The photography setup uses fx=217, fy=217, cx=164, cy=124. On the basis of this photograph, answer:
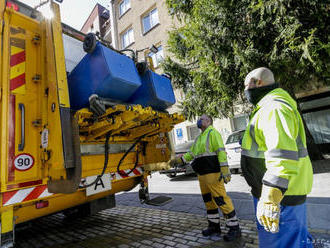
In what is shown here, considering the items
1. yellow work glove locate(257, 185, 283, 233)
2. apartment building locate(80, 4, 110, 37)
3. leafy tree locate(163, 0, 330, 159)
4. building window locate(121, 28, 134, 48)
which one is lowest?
yellow work glove locate(257, 185, 283, 233)

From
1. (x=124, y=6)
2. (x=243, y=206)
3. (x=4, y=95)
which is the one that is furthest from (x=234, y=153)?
(x=124, y=6)

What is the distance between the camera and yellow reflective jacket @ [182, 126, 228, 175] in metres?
3.00

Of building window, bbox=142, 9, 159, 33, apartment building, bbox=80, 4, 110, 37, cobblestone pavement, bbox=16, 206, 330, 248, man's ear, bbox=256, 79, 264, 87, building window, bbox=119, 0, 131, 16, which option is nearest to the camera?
man's ear, bbox=256, 79, 264, 87

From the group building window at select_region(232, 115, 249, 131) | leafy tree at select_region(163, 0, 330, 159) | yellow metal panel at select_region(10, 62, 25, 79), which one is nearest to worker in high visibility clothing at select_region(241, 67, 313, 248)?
yellow metal panel at select_region(10, 62, 25, 79)

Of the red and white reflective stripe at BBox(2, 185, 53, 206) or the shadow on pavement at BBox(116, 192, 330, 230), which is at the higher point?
the red and white reflective stripe at BBox(2, 185, 53, 206)

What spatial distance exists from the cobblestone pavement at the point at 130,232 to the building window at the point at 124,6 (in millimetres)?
16243

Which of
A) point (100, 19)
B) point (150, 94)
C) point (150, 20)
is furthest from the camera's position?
point (100, 19)

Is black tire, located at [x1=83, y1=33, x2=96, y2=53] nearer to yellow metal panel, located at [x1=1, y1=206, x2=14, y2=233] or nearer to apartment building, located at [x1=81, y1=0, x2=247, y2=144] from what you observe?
yellow metal panel, located at [x1=1, y1=206, x2=14, y2=233]

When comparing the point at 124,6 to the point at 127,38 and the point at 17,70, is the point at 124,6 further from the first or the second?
the point at 17,70

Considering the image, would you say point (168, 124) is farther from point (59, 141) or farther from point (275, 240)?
point (275, 240)


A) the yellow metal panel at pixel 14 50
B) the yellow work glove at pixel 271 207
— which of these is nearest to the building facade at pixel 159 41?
the yellow metal panel at pixel 14 50

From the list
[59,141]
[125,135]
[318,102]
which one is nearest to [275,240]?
[59,141]

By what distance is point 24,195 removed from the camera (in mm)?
2100

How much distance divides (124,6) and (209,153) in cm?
1742
